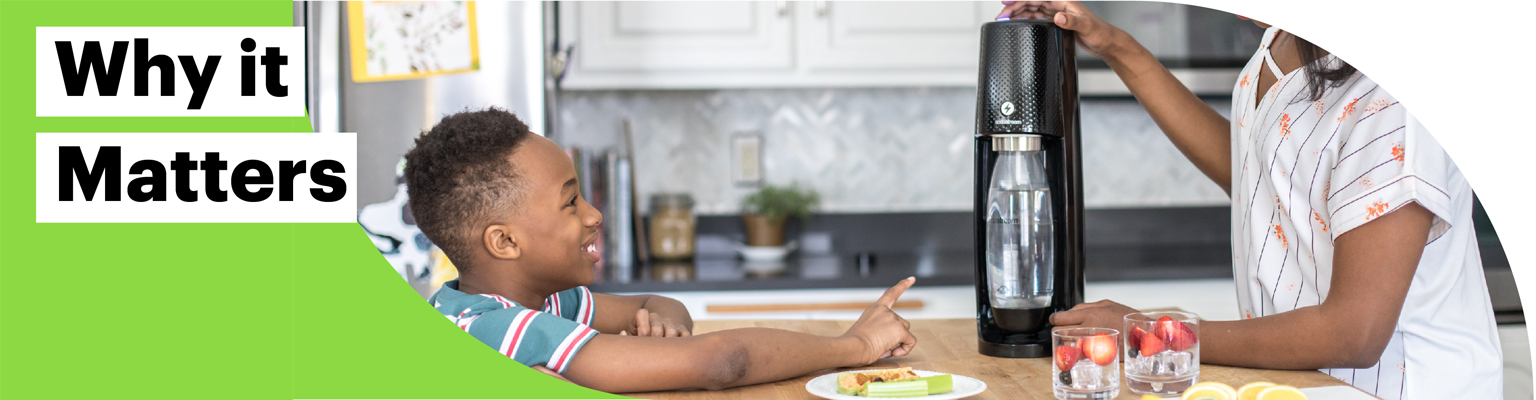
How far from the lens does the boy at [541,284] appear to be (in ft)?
2.48

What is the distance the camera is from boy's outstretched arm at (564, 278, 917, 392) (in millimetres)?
748

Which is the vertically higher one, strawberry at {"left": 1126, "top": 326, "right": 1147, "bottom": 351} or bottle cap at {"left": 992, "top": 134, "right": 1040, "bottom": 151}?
bottle cap at {"left": 992, "top": 134, "right": 1040, "bottom": 151}

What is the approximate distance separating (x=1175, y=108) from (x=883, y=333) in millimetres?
495

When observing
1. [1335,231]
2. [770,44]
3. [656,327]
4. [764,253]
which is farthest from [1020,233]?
[764,253]

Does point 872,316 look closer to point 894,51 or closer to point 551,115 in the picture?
point 551,115

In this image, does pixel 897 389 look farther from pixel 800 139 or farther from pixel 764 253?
pixel 800 139

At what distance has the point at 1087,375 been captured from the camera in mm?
758

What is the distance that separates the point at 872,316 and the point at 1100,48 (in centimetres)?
41

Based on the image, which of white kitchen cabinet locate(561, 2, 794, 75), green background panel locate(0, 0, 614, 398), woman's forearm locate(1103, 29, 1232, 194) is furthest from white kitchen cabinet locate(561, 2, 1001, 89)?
green background panel locate(0, 0, 614, 398)

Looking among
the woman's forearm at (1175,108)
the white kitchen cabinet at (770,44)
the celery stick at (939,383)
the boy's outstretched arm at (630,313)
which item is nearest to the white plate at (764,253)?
the white kitchen cabinet at (770,44)

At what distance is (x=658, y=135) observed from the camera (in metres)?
2.61

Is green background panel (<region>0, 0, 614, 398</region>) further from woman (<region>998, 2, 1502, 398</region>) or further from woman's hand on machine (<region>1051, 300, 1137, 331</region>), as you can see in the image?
woman (<region>998, 2, 1502, 398</region>)

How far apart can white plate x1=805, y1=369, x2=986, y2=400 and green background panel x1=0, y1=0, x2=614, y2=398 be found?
0.21 metres

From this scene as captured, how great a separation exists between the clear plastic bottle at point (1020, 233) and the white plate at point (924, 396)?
0.17 m
